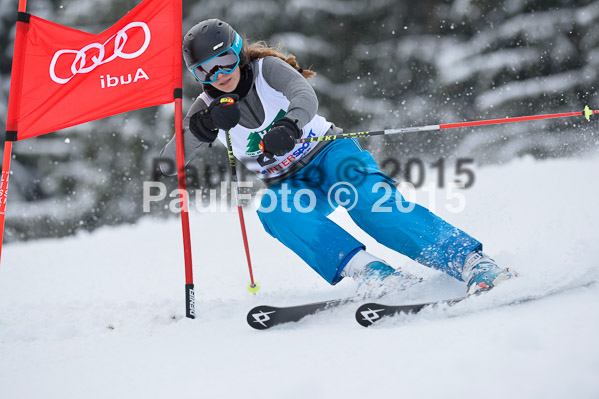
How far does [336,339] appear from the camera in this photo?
1.50 metres

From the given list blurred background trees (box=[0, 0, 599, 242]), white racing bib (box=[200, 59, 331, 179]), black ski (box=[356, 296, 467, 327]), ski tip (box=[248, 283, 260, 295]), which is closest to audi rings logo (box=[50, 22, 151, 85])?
white racing bib (box=[200, 59, 331, 179])

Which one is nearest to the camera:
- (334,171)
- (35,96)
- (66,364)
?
(66,364)

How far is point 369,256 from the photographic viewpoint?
199cm

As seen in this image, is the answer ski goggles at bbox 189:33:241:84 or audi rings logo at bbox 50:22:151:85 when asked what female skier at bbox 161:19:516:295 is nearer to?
ski goggles at bbox 189:33:241:84

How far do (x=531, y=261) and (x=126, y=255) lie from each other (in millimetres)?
3919

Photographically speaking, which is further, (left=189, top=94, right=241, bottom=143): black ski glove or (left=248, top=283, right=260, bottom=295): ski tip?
(left=248, top=283, right=260, bottom=295): ski tip

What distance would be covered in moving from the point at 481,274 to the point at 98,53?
7.11ft

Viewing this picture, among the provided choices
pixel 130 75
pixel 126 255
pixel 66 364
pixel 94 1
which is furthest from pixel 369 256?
pixel 94 1

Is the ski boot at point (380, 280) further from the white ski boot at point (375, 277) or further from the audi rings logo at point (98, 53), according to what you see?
the audi rings logo at point (98, 53)

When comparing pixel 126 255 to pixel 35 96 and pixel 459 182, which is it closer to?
pixel 35 96

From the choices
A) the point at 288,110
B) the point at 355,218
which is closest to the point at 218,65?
the point at 288,110

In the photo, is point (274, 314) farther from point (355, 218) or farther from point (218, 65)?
point (218, 65)

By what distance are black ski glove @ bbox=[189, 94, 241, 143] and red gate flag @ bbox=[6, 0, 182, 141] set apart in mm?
294

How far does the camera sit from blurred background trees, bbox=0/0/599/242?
748 cm
